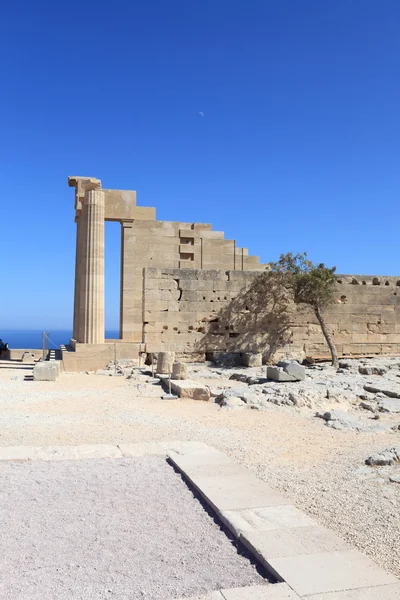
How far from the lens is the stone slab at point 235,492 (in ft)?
13.5

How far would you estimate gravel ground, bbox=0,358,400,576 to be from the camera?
4062mm

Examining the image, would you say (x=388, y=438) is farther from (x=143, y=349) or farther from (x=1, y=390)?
(x=143, y=349)

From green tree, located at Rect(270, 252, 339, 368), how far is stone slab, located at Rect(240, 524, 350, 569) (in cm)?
1229

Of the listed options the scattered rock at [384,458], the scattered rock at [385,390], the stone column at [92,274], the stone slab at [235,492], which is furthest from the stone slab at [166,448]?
the stone column at [92,274]

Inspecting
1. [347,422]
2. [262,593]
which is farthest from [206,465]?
[347,422]

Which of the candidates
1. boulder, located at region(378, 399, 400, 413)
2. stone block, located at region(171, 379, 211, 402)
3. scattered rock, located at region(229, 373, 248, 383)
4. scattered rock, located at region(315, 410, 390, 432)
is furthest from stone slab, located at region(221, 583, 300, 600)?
scattered rock, located at region(229, 373, 248, 383)

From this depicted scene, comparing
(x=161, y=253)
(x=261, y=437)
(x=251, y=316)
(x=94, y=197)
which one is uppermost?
(x=94, y=197)

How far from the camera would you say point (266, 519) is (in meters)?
3.82

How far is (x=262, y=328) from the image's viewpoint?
17141 mm

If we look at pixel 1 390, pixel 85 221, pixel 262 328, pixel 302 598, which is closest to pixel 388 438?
pixel 302 598

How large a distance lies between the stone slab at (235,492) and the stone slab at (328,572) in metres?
0.93

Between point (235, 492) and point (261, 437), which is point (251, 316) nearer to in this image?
point (261, 437)

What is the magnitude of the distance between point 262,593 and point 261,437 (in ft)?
13.8

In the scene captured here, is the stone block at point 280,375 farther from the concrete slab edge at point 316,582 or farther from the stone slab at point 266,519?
the concrete slab edge at point 316,582
